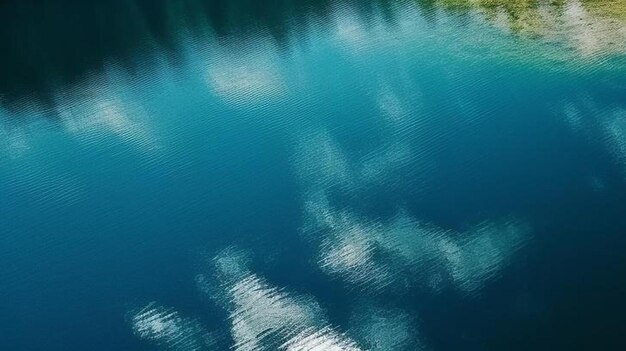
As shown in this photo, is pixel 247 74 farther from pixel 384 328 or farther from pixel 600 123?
pixel 384 328

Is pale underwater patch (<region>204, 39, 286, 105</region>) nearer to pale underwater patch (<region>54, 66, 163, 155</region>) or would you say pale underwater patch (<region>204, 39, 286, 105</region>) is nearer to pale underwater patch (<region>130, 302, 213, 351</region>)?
pale underwater patch (<region>54, 66, 163, 155</region>)

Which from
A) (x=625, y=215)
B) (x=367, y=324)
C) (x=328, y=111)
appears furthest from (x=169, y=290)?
(x=625, y=215)

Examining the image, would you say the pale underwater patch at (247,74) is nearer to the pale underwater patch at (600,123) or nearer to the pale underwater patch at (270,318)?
→ the pale underwater patch at (270,318)

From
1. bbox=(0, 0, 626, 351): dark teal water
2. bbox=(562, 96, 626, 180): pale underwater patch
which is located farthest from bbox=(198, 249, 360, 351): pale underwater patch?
bbox=(562, 96, 626, 180): pale underwater patch

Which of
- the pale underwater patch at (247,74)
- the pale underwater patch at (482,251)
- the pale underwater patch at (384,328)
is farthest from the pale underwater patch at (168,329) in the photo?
the pale underwater patch at (247,74)

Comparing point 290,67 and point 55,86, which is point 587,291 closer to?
point 290,67

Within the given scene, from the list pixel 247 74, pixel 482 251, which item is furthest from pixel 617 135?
pixel 247 74
